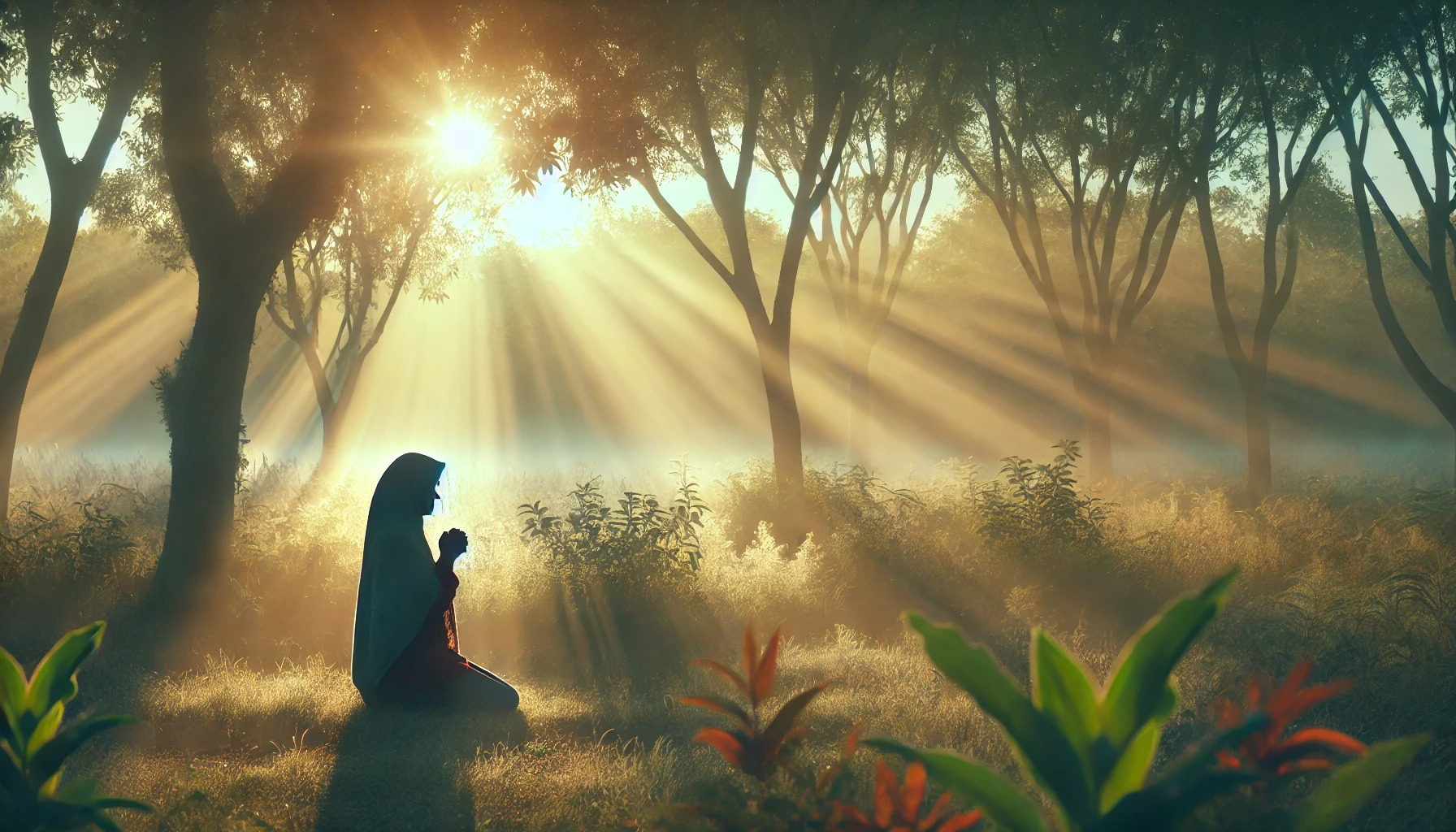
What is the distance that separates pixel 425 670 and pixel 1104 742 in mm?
5001

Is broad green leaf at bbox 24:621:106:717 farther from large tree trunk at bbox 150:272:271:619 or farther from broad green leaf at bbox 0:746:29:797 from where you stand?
large tree trunk at bbox 150:272:271:619

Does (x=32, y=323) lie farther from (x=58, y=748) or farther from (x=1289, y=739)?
(x=1289, y=739)

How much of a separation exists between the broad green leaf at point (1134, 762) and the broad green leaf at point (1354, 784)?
0.98 ft

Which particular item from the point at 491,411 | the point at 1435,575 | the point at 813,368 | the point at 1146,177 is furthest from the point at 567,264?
the point at 1435,575

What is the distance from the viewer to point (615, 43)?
9781 mm

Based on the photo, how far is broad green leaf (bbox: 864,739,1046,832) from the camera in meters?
2.09

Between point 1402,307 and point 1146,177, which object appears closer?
point 1146,177

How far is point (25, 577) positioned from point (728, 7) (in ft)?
31.7

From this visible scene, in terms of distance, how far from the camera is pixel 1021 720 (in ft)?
6.72

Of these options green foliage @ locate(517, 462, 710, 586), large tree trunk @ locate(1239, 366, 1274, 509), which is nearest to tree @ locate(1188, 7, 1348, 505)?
large tree trunk @ locate(1239, 366, 1274, 509)

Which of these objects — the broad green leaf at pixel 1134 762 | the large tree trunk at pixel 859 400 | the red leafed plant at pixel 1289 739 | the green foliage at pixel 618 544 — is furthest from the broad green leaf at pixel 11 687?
the large tree trunk at pixel 859 400

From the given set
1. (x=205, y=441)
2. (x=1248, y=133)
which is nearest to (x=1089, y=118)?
(x=1248, y=133)

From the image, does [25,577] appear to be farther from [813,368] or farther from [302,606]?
[813,368]

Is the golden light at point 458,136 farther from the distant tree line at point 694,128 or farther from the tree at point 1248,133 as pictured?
the tree at point 1248,133
